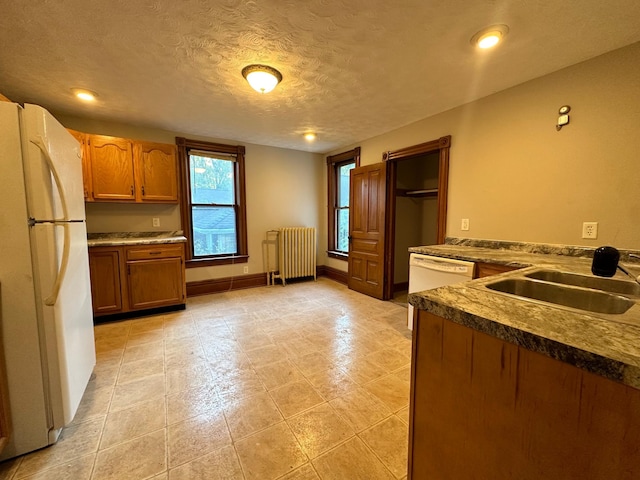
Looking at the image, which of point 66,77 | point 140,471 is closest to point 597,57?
point 140,471

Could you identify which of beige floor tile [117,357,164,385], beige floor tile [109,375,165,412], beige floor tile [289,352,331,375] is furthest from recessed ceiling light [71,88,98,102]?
beige floor tile [289,352,331,375]

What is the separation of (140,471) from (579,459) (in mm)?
1709

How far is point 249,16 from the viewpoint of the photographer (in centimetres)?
156

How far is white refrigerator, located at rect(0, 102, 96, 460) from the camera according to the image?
4.17 ft

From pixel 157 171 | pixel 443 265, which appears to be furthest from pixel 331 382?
pixel 157 171

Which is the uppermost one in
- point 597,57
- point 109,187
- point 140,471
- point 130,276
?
point 597,57

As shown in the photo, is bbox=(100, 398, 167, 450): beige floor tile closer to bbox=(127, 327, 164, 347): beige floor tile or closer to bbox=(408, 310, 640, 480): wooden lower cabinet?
bbox=(127, 327, 164, 347): beige floor tile

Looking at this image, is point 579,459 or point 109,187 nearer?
point 579,459

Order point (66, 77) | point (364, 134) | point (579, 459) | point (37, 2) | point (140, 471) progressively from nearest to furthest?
point (579, 459) → point (140, 471) → point (37, 2) → point (66, 77) → point (364, 134)

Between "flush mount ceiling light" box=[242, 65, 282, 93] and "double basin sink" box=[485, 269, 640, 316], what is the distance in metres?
2.10

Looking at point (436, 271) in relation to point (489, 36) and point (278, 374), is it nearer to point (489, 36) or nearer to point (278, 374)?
point (278, 374)

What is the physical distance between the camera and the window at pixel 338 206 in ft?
15.7

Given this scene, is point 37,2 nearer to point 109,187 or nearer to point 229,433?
point 109,187

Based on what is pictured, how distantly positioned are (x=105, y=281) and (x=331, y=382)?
2657 mm
